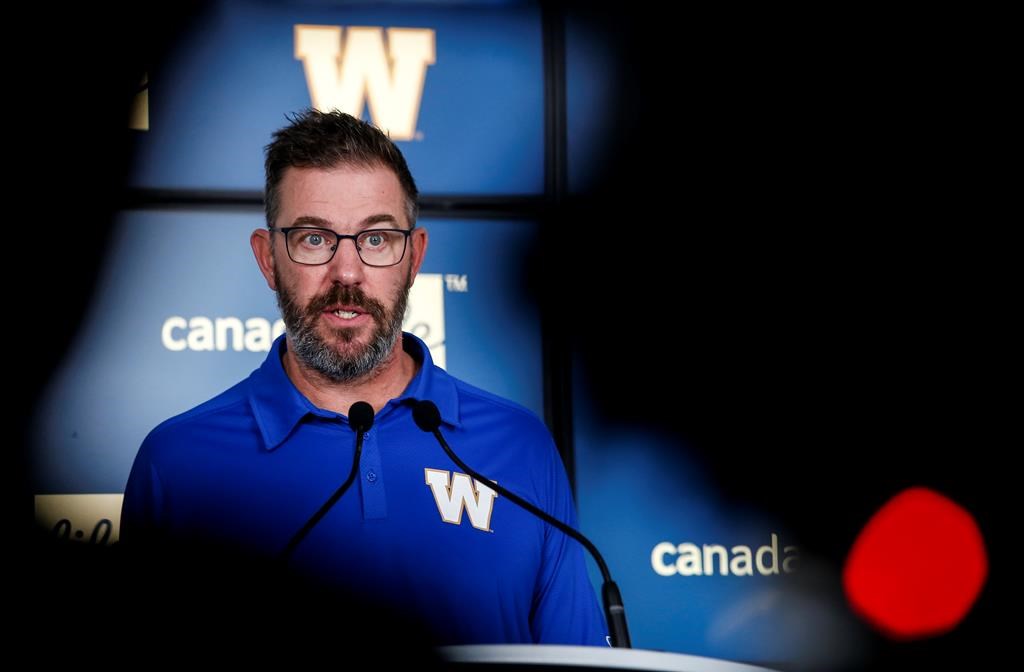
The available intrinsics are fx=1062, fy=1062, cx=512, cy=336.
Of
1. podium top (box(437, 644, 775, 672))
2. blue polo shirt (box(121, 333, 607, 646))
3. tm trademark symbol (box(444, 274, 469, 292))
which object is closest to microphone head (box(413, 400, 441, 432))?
blue polo shirt (box(121, 333, 607, 646))

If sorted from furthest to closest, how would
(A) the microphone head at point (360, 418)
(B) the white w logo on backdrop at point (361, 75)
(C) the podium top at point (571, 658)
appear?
1. (B) the white w logo on backdrop at point (361, 75)
2. (A) the microphone head at point (360, 418)
3. (C) the podium top at point (571, 658)

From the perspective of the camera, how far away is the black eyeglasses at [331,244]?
147 cm

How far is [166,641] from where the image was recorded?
0.51 metres

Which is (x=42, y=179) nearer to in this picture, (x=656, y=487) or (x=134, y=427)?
(x=134, y=427)

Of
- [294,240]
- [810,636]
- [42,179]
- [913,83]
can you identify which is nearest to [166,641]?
[294,240]

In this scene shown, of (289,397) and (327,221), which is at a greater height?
(327,221)

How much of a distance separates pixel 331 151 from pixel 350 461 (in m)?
0.44

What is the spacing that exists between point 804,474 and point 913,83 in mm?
830

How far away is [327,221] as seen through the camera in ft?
4.81

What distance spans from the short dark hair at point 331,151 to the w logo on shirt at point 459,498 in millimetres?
372

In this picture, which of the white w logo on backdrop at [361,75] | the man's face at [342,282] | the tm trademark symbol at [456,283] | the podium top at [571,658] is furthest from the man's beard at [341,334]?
the podium top at [571,658]

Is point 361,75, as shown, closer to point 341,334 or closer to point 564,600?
point 341,334

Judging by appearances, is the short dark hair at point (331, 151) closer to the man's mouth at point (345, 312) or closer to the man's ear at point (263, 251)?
the man's ear at point (263, 251)

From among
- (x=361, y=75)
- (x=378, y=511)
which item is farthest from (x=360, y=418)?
(x=361, y=75)
